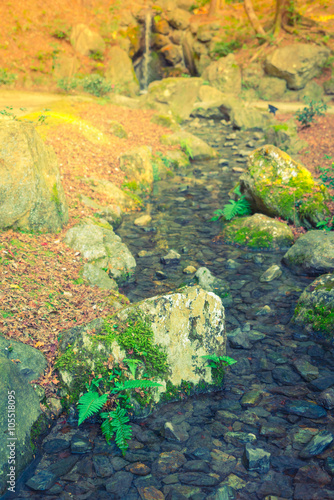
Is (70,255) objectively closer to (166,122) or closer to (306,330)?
(306,330)

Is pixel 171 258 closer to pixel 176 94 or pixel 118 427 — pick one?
pixel 118 427

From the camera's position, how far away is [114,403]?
4074 millimetres

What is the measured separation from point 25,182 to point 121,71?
20.4m

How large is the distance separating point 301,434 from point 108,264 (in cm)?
413

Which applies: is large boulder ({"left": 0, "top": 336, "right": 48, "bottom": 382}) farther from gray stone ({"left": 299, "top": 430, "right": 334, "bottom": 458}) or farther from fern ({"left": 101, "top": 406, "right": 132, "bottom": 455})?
gray stone ({"left": 299, "top": 430, "right": 334, "bottom": 458})

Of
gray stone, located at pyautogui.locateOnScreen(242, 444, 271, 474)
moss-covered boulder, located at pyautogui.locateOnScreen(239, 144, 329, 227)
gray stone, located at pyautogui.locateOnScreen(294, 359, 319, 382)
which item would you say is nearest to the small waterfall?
moss-covered boulder, located at pyautogui.locateOnScreen(239, 144, 329, 227)

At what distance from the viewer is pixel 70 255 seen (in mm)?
6609

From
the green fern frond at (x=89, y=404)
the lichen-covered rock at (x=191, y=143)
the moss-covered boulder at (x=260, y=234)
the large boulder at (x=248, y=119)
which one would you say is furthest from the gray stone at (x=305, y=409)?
the large boulder at (x=248, y=119)

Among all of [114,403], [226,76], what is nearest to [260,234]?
[114,403]

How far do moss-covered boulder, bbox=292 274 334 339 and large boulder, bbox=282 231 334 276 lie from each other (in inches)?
42.2

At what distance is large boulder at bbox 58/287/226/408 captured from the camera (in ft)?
13.9

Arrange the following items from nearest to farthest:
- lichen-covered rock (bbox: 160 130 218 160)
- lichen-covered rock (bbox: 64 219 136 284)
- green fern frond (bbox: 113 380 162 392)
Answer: green fern frond (bbox: 113 380 162 392), lichen-covered rock (bbox: 64 219 136 284), lichen-covered rock (bbox: 160 130 218 160)

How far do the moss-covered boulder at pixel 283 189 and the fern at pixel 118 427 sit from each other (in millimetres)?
6339

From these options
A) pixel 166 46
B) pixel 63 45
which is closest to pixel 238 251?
pixel 63 45
